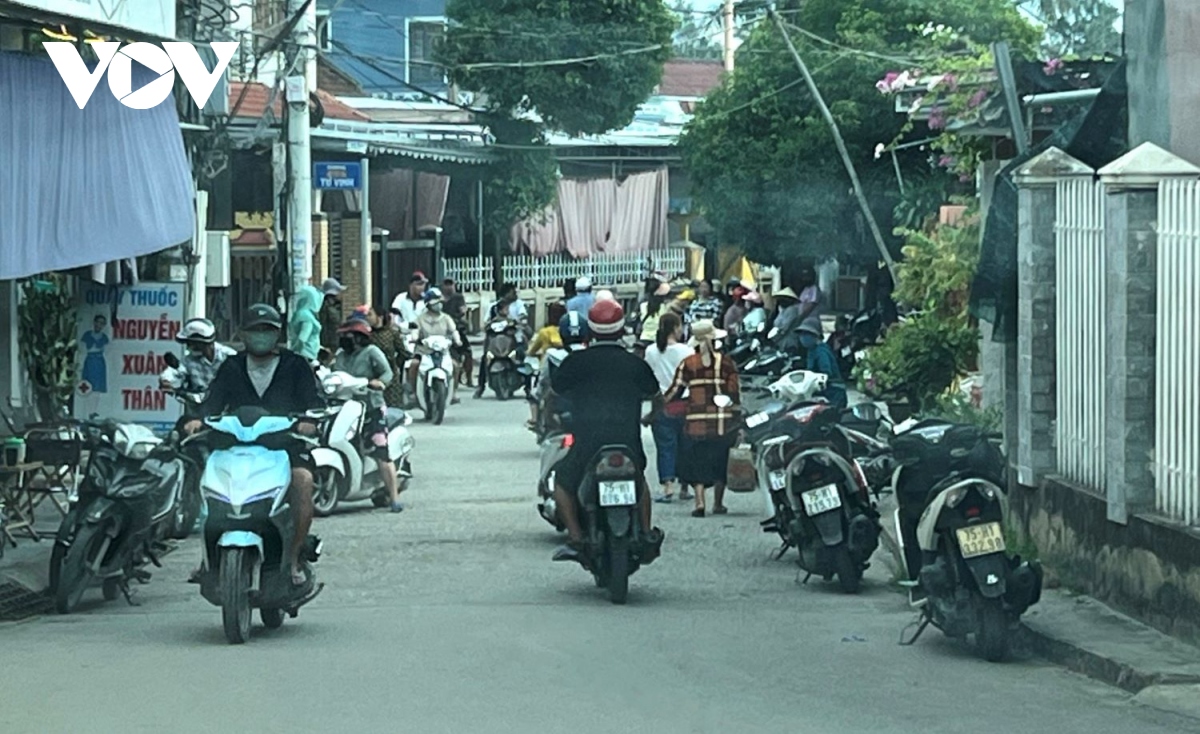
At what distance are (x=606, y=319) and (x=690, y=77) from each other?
62.0m

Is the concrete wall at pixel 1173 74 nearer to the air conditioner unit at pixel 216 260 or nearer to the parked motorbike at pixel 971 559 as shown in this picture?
the parked motorbike at pixel 971 559

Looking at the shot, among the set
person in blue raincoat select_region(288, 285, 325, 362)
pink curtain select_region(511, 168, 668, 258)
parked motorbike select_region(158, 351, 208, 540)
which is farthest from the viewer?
pink curtain select_region(511, 168, 668, 258)

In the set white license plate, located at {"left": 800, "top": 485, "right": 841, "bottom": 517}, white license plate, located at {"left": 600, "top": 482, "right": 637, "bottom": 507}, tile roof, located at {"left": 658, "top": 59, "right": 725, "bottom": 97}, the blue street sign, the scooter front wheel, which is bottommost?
the scooter front wheel

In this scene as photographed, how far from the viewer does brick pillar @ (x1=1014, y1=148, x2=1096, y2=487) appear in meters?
12.7

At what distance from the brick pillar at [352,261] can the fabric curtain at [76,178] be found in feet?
72.2

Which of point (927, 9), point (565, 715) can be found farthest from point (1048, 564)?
point (927, 9)

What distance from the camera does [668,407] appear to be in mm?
17484

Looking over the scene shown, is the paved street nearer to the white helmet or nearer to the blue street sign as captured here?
the white helmet

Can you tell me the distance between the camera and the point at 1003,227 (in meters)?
13.7

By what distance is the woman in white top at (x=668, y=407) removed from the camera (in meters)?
18.0

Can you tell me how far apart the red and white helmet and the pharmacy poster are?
552 centimetres

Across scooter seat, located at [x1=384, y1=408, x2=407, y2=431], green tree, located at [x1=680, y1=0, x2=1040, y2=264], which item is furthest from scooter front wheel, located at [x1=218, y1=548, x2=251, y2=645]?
green tree, located at [x1=680, y1=0, x2=1040, y2=264]

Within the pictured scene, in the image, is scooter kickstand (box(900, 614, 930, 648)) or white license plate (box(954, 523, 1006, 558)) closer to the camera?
white license plate (box(954, 523, 1006, 558))

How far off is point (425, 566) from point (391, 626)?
2.95 meters
